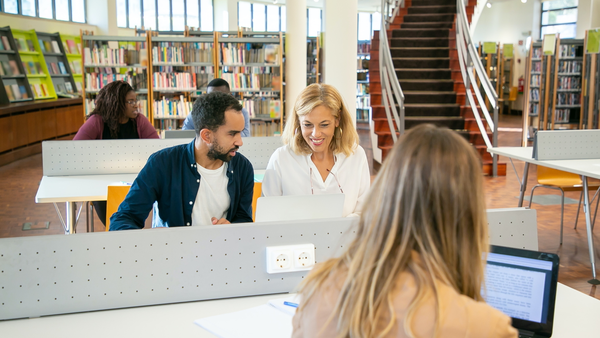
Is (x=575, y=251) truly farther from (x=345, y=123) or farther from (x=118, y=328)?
(x=118, y=328)

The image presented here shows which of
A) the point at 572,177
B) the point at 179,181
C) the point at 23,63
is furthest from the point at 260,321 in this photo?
the point at 23,63

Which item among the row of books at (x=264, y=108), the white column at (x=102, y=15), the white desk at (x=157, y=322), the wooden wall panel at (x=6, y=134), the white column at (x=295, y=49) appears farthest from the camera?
the white column at (x=102, y=15)

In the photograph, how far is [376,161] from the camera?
26.1 ft

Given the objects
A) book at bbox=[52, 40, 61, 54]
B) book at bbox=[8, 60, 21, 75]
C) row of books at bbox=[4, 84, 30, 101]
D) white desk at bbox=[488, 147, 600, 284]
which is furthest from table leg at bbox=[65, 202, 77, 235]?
book at bbox=[52, 40, 61, 54]

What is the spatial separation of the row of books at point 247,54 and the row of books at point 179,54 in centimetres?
23

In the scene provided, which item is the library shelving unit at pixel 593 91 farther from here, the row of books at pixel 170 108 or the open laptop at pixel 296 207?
the open laptop at pixel 296 207

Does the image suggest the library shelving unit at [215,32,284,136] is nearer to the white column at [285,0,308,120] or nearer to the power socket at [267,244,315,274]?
the white column at [285,0,308,120]

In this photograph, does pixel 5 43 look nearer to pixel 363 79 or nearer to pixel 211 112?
pixel 363 79

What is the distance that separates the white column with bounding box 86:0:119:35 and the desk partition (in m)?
13.2

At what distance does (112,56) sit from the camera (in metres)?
7.95

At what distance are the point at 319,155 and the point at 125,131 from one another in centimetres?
224

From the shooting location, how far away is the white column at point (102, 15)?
1342 cm

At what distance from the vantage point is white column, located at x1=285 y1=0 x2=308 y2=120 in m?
7.74

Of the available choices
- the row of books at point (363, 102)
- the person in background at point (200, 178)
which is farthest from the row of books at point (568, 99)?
the person in background at point (200, 178)
